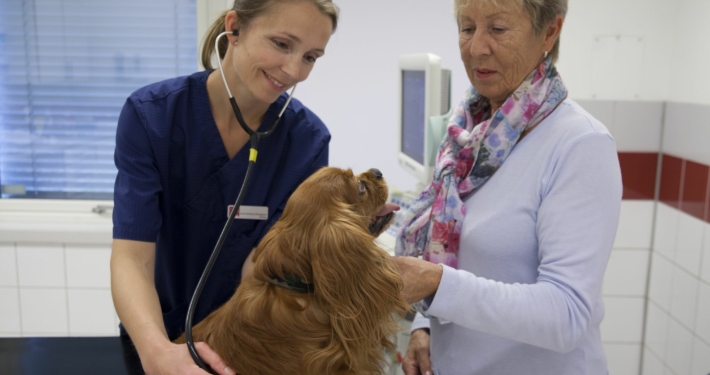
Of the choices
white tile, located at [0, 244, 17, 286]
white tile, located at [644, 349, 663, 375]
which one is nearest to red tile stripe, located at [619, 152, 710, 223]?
white tile, located at [644, 349, 663, 375]

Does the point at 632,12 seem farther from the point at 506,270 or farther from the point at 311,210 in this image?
the point at 311,210

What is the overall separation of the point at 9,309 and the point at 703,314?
3241 millimetres

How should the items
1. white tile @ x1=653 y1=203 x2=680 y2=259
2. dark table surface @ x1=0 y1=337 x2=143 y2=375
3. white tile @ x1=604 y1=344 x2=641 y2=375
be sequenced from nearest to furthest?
dark table surface @ x1=0 y1=337 x2=143 y2=375 → white tile @ x1=653 y1=203 x2=680 y2=259 → white tile @ x1=604 y1=344 x2=641 y2=375

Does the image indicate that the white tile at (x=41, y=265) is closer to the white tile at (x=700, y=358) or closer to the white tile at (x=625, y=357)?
the white tile at (x=625, y=357)

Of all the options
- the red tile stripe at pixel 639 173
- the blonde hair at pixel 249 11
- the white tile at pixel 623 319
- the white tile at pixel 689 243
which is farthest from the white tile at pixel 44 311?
the white tile at pixel 689 243

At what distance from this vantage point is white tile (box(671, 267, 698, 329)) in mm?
2568

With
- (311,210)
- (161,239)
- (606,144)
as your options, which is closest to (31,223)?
(161,239)

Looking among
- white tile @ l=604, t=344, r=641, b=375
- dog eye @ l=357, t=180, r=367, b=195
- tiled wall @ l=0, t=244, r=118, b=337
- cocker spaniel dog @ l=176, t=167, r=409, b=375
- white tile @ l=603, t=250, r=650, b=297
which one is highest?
dog eye @ l=357, t=180, r=367, b=195

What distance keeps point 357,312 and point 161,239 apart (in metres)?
0.65

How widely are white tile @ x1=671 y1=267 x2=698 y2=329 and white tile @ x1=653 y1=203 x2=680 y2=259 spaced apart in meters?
0.11

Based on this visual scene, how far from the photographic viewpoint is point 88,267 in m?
3.20

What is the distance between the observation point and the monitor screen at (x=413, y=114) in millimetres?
2525

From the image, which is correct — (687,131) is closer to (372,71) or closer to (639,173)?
(639,173)

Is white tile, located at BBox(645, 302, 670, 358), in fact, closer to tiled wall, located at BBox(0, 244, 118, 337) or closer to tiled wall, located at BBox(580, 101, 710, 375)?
tiled wall, located at BBox(580, 101, 710, 375)
